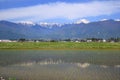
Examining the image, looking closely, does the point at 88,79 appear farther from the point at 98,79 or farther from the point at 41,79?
the point at 41,79

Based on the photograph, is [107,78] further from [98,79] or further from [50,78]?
[50,78]

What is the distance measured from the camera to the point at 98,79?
84.5 ft

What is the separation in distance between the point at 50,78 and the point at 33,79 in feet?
5.75

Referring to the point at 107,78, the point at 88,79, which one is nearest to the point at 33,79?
the point at 88,79

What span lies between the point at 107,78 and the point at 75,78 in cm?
306

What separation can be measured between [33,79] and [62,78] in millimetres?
2822

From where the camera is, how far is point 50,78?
86.0ft

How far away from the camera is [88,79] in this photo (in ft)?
84.5

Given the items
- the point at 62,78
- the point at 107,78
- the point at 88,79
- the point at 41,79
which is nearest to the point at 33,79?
the point at 41,79

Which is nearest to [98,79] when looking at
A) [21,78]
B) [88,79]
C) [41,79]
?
[88,79]

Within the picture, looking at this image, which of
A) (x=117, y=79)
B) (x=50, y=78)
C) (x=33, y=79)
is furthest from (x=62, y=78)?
(x=117, y=79)

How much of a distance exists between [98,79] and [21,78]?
23.8 ft

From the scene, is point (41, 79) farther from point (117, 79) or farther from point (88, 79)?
point (117, 79)

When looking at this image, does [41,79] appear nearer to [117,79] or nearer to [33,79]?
[33,79]
